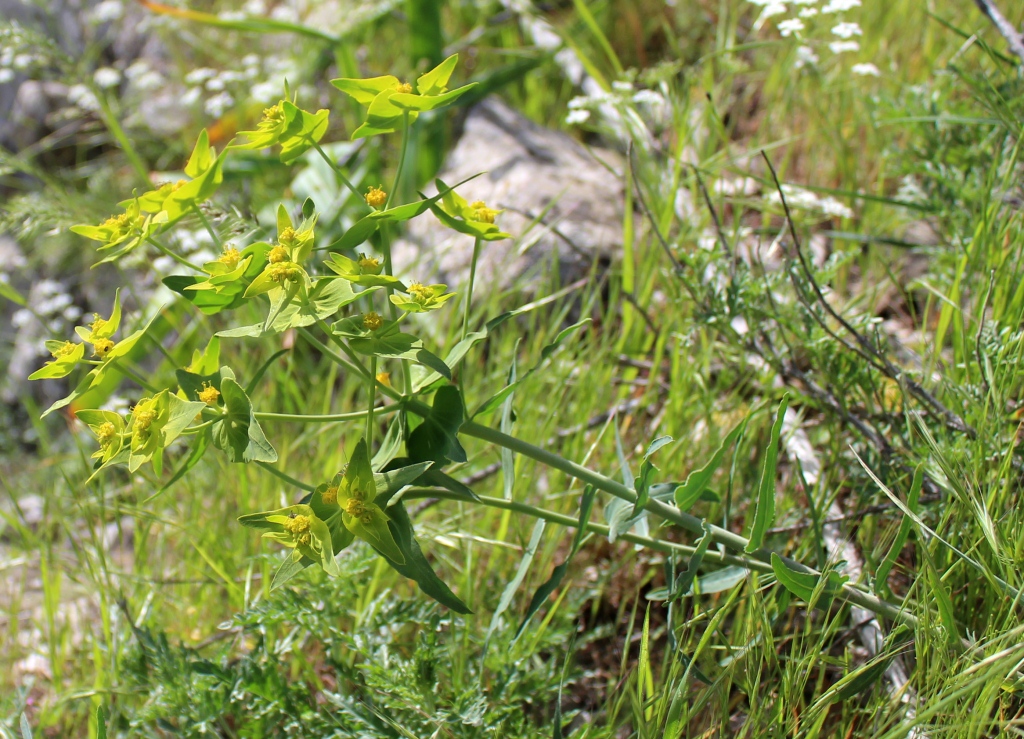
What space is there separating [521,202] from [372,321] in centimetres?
144

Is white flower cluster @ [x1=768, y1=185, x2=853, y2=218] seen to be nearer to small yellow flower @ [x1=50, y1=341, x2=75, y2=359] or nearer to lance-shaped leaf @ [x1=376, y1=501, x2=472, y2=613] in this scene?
lance-shaped leaf @ [x1=376, y1=501, x2=472, y2=613]

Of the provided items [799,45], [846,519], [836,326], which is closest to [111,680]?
[846,519]

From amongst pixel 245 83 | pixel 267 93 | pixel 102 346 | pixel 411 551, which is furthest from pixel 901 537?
pixel 245 83

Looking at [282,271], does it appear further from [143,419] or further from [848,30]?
[848,30]

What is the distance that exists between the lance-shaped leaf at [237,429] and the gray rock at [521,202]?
0.92m

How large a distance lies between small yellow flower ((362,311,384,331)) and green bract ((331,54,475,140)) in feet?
0.60

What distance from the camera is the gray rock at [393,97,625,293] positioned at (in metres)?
1.94

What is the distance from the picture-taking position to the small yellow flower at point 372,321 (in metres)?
0.73

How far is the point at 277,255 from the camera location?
73cm

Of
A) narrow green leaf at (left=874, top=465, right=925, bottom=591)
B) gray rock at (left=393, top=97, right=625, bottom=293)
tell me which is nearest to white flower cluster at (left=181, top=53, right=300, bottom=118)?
gray rock at (left=393, top=97, right=625, bottom=293)

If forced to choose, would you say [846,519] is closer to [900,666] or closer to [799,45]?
[900,666]

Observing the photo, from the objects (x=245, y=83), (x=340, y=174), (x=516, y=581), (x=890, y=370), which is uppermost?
(x=245, y=83)

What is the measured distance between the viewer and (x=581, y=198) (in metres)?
2.12

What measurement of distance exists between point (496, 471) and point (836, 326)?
0.64 meters
